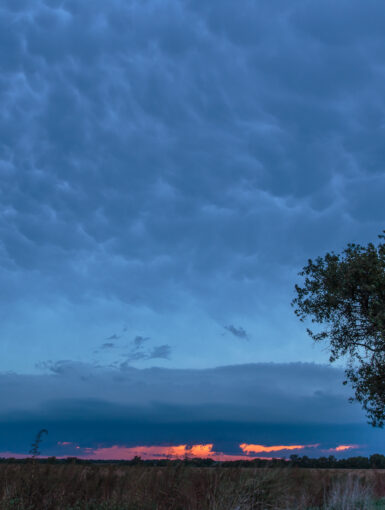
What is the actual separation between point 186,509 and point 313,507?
8.69 meters

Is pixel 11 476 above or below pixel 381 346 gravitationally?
below

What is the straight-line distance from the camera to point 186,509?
39.9 ft

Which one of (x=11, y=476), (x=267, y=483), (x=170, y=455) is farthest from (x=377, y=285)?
(x=11, y=476)

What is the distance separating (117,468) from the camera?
1410 cm

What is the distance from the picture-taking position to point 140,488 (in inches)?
472

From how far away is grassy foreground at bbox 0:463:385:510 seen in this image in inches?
434

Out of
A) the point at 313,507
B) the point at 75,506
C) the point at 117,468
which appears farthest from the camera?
the point at 313,507

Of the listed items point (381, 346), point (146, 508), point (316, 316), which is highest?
point (316, 316)

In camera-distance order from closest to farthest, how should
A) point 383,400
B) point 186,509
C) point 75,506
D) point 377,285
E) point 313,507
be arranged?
point 75,506 < point 186,509 < point 313,507 < point 377,285 < point 383,400

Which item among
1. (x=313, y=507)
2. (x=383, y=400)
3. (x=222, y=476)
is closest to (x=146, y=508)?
(x=222, y=476)

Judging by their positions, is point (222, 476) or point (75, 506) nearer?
point (75, 506)

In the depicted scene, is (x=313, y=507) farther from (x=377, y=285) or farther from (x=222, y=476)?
(x=377, y=285)

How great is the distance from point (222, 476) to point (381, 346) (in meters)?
15.4

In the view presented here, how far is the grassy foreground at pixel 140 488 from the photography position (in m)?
11.0
